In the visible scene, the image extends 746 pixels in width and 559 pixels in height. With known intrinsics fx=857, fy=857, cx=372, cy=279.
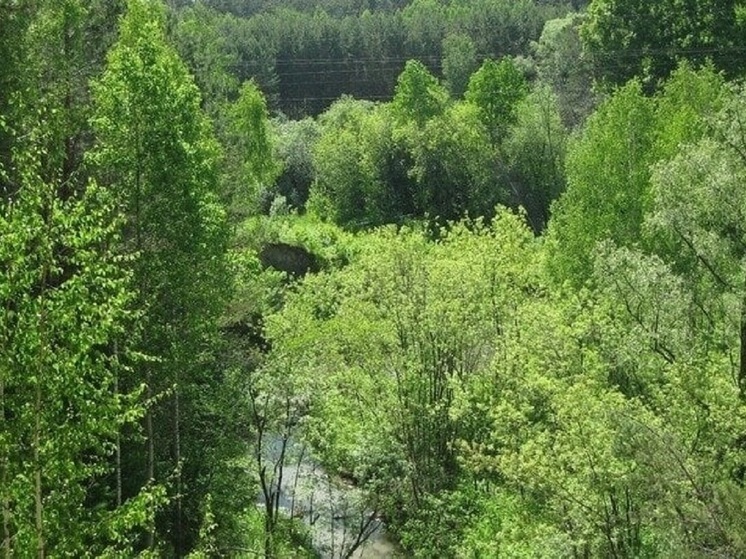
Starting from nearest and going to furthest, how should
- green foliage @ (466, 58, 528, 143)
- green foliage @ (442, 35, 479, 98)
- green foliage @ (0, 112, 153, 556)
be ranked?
green foliage @ (0, 112, 153, 556) < green foliage @ (466, 58, 528, 143) < green foliage @ (442, 35, 479, 98)

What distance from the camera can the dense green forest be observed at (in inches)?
416

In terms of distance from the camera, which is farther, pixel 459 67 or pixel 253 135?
pixel 459 67

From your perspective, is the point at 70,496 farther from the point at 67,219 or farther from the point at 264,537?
the point at 264,537

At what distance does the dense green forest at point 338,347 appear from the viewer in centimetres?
1058

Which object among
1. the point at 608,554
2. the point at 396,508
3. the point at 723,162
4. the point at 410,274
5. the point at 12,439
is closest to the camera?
the point at 12,439

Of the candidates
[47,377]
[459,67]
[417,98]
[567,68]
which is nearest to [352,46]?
[459,67]

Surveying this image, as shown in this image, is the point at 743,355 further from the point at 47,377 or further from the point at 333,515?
the point at 47,377

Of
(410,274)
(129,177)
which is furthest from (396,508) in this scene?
(129,177)

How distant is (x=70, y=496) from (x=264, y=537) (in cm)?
1205

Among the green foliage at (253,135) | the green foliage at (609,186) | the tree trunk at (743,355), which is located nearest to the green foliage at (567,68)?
the green foliage at (253,135)

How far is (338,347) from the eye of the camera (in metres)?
23.7

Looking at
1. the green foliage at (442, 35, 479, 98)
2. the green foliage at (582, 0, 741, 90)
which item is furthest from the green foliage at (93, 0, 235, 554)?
the green foliage at (442, 35, 479, 98)

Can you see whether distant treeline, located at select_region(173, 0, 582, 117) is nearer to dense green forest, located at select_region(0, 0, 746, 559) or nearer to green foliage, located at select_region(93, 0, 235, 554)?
dense green forest, located at select_region(0, 0, 746, 559)

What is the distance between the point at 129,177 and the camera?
730 inches
